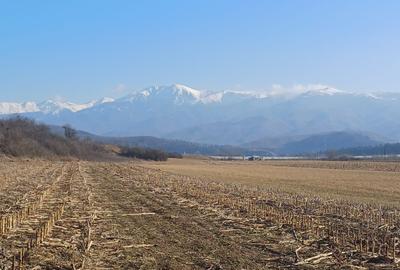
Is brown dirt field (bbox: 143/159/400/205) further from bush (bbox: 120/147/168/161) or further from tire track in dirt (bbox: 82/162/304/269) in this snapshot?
bush (bbox: 120/147/168/161)

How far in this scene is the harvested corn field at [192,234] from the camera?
11.7m

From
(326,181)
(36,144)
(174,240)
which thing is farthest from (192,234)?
(36,144)

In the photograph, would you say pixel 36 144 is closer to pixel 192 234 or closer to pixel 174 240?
pixel 192 234

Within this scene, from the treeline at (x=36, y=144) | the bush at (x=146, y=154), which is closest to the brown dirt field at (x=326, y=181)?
the treeline at (x=36, y=144)

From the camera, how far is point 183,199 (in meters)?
24.5

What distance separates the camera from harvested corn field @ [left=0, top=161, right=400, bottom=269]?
11664 millimetres

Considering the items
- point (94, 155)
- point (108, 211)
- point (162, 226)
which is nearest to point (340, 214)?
point (162, 226)

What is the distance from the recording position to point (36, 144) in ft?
355

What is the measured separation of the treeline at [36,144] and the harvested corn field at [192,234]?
77.8 meters

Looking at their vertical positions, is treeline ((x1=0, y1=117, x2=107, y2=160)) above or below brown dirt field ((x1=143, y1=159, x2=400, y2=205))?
above

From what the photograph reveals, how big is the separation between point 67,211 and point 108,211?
147 centimetres

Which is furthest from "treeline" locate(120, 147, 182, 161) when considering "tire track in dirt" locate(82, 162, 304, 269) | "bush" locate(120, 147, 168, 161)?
"tire track in dirt" locate(82, 162, 304, 269)

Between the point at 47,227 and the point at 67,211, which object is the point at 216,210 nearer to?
the point at 67,211

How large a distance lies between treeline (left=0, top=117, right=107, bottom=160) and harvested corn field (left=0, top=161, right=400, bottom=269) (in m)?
77.8
